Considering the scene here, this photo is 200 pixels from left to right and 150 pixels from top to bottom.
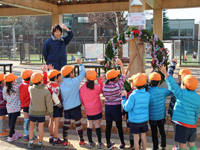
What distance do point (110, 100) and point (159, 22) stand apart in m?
8.46

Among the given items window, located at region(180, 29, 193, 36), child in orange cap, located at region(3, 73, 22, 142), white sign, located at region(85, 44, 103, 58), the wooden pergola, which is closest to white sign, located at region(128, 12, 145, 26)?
child in orange cap, located at region(3, 73, 22, 142)

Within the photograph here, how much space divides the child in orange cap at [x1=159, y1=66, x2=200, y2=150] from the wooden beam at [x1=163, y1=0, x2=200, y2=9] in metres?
8.56

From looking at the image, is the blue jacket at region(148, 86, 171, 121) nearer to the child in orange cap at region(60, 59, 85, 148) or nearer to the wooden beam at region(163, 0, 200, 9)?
the child in orange cap at region(60, 59, 85, 148)

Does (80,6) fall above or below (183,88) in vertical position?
above

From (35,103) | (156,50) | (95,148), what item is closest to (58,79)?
(35,103)

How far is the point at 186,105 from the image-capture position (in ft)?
11.6

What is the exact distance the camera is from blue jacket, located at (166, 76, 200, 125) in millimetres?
3527

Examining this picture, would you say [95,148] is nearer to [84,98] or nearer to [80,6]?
[84,98]

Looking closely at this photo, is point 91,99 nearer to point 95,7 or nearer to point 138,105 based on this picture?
point 138,105

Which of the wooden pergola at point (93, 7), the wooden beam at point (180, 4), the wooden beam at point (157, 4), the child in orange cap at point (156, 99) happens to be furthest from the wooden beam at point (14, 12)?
the child in orange cap at point (156, 99)

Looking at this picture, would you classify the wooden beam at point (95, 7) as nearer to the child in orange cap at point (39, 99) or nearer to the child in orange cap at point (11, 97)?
the child in orange cap at point (11, 97)

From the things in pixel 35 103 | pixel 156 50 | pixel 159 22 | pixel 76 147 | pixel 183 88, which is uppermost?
pixel 159 22

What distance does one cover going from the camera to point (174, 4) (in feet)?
36.8

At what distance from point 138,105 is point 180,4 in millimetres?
8946
